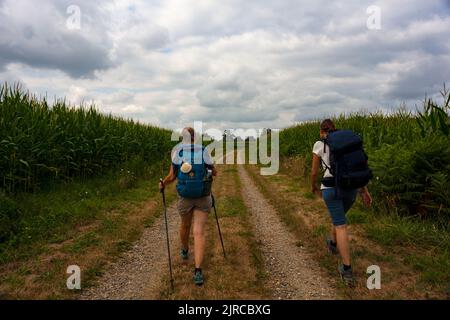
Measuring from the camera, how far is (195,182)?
5.14 meters

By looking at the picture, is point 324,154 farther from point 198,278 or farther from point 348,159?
point 198,278

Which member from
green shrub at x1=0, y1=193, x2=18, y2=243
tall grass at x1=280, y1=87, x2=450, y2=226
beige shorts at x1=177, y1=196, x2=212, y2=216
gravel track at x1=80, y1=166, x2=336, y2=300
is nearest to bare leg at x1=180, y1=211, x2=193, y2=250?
beige shorts at x1=177, y1=196, x2=212, y2=216

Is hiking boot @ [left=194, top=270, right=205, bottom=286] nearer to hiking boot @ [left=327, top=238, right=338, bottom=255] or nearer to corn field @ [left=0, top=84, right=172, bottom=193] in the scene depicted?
hiking boot @ [left=327, top=238, right=338, bottom=255]

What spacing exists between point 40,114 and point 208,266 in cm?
776

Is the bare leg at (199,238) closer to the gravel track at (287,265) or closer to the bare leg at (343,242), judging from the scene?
the gravel track at (287,265)

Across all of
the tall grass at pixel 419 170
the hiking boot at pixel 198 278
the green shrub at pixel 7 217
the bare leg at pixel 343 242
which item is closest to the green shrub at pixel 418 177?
the tall grass at pixel 419 170

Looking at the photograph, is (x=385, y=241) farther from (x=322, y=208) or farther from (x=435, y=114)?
(x=435, y=114)

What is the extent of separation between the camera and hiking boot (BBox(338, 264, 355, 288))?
5.17 metres

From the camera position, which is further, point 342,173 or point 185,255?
point 185,255

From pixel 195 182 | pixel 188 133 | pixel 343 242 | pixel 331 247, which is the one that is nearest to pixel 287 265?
pixel 331 247

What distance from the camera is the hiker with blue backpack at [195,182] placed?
16.9 feet

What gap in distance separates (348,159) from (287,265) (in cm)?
233

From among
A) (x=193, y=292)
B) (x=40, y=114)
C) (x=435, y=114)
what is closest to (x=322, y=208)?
(x=435, y=114)

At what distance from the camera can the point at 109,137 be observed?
13.7m
